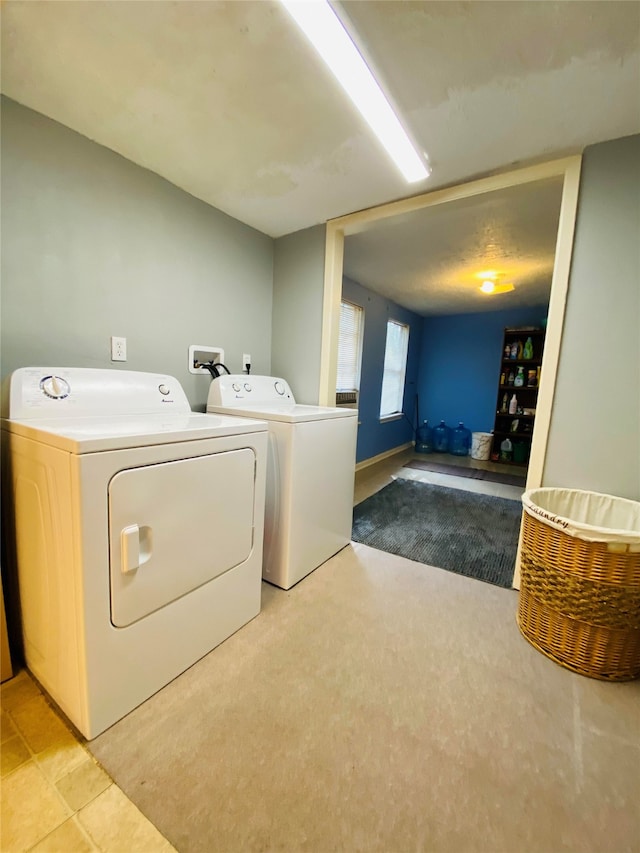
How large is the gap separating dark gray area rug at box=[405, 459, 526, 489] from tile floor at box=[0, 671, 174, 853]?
389 cm

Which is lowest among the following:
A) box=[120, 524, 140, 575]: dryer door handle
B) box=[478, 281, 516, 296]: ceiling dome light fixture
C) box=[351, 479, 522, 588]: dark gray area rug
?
box=[351, 479, 522, 588]: dark gray area rug

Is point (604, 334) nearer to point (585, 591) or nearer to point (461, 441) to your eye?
point (585, 591)

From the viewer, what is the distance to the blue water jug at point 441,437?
209 inches

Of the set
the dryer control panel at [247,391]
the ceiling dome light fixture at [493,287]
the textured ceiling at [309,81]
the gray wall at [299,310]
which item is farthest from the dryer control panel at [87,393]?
the ceiling dome light fixture at [493,287]

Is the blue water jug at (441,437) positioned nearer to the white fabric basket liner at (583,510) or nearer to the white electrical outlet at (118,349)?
the white fabric basket liner at (583,510)

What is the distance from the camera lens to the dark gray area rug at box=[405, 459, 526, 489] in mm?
3920

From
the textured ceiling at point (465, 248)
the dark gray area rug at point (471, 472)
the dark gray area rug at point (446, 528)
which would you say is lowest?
the dark gray area rug at point (446, 528)

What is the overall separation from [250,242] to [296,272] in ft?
1.20

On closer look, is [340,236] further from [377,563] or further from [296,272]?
[377,563]

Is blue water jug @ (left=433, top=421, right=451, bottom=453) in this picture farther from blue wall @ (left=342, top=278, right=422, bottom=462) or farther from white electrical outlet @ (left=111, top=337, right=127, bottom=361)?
white electrical outlet @ (left=111, top=337, right=127, bottom=361)

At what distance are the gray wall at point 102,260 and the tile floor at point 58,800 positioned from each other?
1238 millimetres

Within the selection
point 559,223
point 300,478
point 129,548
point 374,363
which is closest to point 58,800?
point 129,548

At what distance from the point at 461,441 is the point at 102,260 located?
5015 millimetres

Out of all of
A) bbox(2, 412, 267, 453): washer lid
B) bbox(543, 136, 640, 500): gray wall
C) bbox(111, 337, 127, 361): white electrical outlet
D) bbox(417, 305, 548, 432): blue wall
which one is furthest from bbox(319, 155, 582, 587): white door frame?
bbox(417, 305, 548, 432): blue wall
